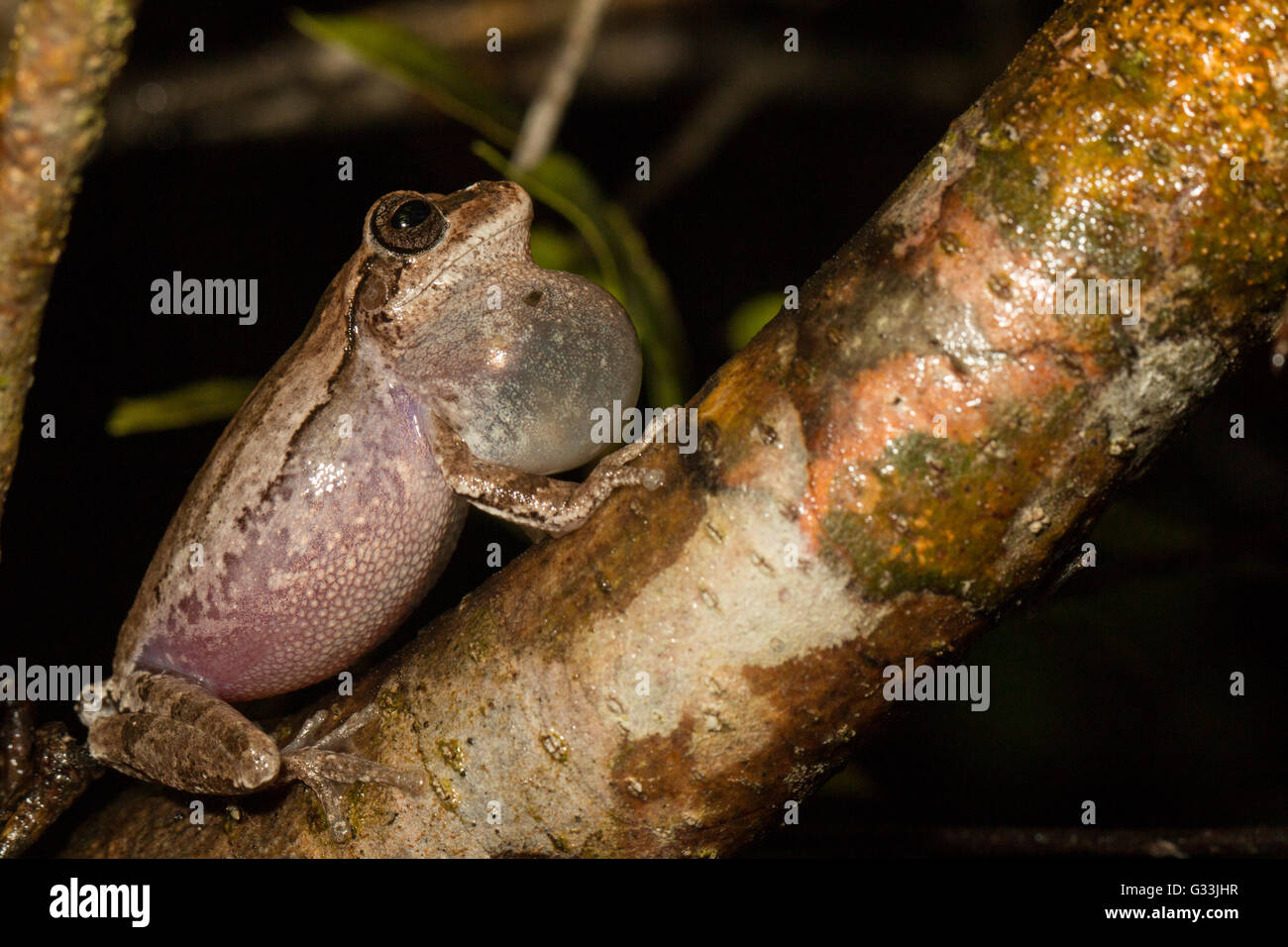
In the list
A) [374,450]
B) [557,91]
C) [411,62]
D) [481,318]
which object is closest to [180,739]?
[374,450]

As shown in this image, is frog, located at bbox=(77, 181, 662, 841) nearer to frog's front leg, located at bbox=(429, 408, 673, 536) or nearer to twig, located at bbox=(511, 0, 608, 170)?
frog's front leg, located at bbox=(429, 408, 673, 536)

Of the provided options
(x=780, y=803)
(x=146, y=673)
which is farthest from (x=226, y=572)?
(x=780, y=803)

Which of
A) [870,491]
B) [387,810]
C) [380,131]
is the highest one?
[380,131]

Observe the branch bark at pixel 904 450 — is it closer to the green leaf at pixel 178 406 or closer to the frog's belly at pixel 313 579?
the frog's belly at pixel 313 579

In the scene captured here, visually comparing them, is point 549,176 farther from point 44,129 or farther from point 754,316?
point 44,129

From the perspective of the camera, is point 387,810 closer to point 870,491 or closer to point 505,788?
point 505,788

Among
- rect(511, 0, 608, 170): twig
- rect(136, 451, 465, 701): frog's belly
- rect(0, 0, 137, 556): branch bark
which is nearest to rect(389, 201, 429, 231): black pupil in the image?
rect(511, 0, 608, 170): twig

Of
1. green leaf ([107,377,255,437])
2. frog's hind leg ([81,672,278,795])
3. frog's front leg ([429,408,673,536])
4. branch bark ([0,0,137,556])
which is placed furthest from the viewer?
green leaf ([107,377,255,437])
